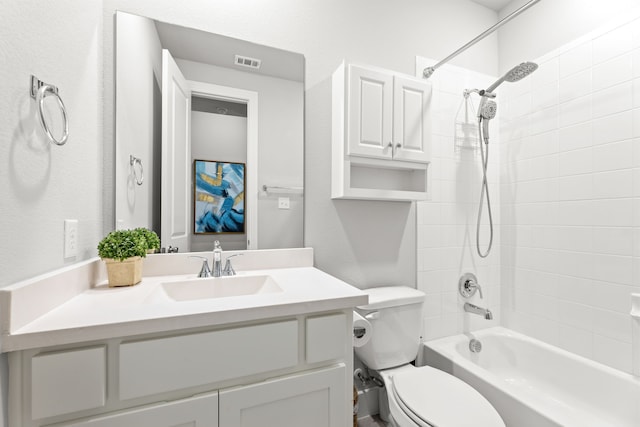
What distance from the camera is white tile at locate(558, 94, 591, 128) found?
1.65 m

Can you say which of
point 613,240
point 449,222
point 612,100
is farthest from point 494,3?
point 613,240

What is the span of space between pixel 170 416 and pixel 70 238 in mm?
627

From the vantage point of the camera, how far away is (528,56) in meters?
1.97

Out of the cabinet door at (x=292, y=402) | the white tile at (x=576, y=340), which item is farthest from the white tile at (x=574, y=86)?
the cabinet door at (x=292, y=402)

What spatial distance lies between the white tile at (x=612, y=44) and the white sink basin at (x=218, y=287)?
2049mm

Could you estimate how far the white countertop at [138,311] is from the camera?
653 millimetres

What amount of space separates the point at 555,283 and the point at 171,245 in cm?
214

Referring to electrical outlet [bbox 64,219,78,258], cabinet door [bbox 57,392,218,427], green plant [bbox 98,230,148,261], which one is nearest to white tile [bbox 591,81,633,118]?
cabinet door [bbox 57,392,218,427]

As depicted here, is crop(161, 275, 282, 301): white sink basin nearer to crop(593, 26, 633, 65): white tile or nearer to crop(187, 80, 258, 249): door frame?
crop(187, 80, 258, 249): door frame

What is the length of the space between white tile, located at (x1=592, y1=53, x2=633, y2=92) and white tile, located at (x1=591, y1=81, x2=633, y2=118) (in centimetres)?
3

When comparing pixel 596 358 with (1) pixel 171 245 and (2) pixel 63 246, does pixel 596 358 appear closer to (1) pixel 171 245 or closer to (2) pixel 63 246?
(1) pixel 171 245

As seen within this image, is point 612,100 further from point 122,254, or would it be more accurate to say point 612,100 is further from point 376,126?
point 122,254

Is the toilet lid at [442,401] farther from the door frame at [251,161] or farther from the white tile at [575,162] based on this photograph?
the white tile at [575,162]

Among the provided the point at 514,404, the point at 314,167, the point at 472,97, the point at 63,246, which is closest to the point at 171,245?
the point at 63,246
